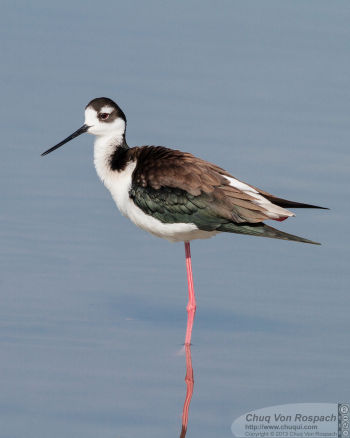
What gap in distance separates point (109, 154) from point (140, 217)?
59cm

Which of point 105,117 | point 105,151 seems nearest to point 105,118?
point 105,117

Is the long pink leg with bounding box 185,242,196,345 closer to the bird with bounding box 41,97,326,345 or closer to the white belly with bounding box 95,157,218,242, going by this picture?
the bird with bounding box 41,97,326,345

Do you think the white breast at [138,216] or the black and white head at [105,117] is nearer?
the white breast at [138,216]

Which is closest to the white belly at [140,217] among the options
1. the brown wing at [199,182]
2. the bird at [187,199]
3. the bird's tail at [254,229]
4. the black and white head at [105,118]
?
the bird at [187,199]

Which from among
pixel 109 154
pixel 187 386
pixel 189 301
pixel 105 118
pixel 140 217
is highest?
pixel 105 118

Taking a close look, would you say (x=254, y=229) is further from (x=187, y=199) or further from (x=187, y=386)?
(x=187, y=386)

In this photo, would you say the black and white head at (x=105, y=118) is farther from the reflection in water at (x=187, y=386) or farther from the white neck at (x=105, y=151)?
the reflection in water at (x=187, y=386)

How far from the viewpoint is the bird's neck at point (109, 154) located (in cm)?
927

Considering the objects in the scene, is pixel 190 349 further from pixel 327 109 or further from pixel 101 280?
pixel 327 109

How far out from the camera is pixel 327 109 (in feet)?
40.9

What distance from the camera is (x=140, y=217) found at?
9070 mm

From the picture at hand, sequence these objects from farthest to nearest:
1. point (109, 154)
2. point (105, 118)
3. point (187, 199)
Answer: point (105, 118)
point (109, 154)
point (187, 199)

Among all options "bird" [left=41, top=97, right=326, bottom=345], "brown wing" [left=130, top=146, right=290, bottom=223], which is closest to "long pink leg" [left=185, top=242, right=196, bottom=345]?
"bird" [left=41, top=97, right=326, bottom=345]

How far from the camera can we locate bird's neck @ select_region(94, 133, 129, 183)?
30.4 ft
